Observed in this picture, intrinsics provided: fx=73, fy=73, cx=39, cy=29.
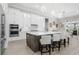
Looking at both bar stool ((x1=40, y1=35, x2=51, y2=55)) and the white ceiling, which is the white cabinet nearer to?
the white ceiling

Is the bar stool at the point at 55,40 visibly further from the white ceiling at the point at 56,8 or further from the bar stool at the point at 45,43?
the white ceiling at the point at 56,8

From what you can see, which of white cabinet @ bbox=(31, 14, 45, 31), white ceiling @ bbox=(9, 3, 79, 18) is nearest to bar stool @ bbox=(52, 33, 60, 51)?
white cabinet @ bbox=(31, 14, 45, 31)

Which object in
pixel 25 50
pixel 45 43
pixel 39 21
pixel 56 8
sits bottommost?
pixel 25 50

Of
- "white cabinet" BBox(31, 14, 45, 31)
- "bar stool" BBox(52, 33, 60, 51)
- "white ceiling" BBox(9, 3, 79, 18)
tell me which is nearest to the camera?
"white ceiling" BBox(9, 3, 79, 18)

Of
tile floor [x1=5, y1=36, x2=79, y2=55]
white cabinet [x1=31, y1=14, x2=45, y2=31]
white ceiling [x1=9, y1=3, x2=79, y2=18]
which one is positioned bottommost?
tile floor [x1=5, y1=36, x2=79, y2=55]

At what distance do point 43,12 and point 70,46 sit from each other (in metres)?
1.61

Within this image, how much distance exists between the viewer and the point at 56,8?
2293mm

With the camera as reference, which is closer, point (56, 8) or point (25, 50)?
point (56, 8)

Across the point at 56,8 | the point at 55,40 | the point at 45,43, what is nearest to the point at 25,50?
the point at 45,43

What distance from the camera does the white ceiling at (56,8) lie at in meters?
2.24

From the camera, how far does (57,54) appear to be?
2.29 meters

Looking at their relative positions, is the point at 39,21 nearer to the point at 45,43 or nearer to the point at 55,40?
the point at 45,43

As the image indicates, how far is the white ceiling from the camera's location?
2.24m

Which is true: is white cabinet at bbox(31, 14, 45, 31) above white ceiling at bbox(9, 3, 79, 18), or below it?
below
